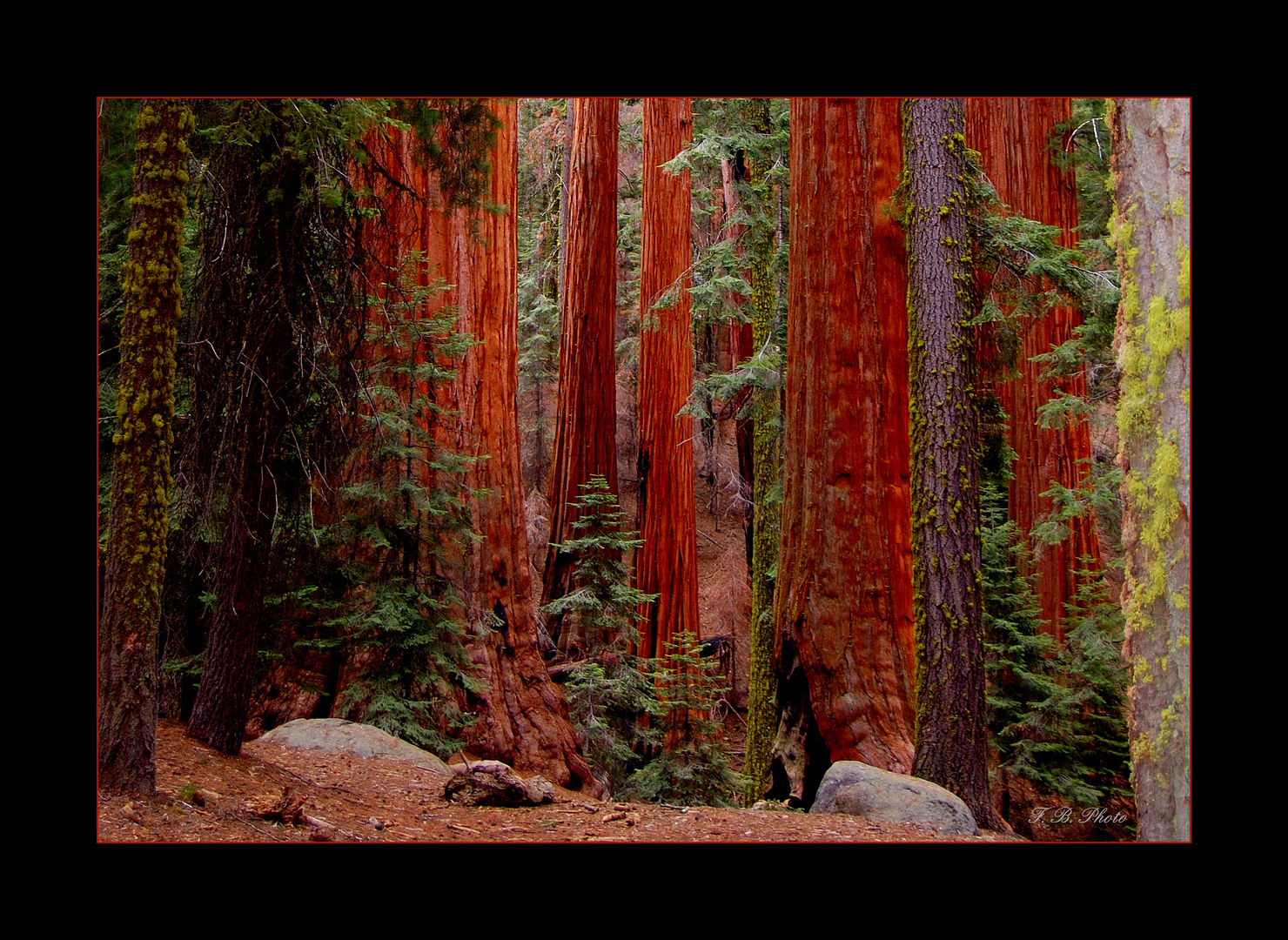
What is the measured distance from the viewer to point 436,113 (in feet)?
17.8

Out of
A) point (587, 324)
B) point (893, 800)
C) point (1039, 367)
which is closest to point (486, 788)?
point (893, 800)

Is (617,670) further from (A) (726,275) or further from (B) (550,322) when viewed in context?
(B) (550,322)

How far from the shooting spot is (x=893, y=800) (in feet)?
17.7

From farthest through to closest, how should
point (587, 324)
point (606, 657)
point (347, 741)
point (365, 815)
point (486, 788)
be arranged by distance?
point (587, 324) → point (606, 657) → point (347, 741) → point (486, 788) → point (365, 815)

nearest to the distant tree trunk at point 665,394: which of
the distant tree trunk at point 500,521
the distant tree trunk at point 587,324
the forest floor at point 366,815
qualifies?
the distant tree trunk at point 587,324

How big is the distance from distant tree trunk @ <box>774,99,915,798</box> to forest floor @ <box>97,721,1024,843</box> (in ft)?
4.76

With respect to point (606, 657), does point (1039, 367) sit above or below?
above

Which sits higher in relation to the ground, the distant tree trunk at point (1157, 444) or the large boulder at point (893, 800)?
the distant tree trunk at point (1157, 444)

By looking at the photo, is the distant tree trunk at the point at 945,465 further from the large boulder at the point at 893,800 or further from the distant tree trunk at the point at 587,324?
the distant tree trunk at the point at 587,324

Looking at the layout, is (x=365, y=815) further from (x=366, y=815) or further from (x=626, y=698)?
(x=626, y=698)

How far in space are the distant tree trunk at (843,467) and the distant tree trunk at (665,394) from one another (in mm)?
4401

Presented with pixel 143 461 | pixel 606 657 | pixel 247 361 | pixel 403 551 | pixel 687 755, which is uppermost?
pixel 247 361

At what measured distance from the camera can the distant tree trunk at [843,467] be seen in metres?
7.04

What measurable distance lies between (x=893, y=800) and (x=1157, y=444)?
2.95 metres
